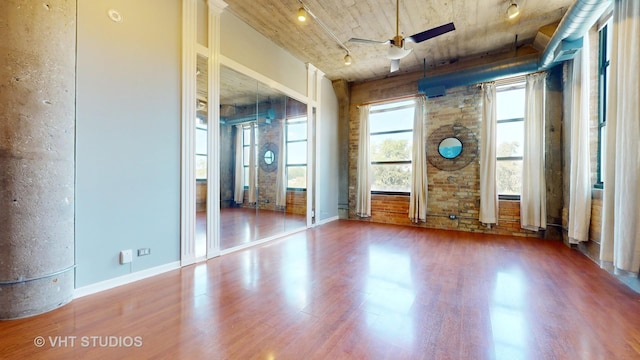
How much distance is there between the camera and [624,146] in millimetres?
2514

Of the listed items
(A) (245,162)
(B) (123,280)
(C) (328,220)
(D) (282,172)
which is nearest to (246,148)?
(A) (245,162)

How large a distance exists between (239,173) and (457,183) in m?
4.68

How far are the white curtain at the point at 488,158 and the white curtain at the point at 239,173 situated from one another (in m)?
4.83

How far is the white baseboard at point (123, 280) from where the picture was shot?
2508 mm

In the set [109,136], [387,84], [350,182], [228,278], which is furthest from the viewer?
[350,182]

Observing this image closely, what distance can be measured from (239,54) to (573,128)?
540cm

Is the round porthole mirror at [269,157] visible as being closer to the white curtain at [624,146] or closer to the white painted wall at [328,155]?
the white painted wall at [328,155]

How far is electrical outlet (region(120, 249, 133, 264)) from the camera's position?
2.77 metres

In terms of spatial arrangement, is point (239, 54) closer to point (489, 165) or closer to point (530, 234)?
point (489, 165)

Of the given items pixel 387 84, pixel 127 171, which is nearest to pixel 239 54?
pixel 127 171

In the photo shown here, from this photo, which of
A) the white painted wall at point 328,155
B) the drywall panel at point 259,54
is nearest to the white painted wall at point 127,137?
the drywall panel at point 259,54

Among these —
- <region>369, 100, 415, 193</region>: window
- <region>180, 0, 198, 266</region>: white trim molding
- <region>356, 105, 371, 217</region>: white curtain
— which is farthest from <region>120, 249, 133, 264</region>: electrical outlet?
<region>369, 100, 415, 193</region>: window

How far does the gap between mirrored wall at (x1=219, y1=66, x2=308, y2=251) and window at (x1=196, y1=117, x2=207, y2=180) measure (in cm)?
35

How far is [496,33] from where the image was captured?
461cm
